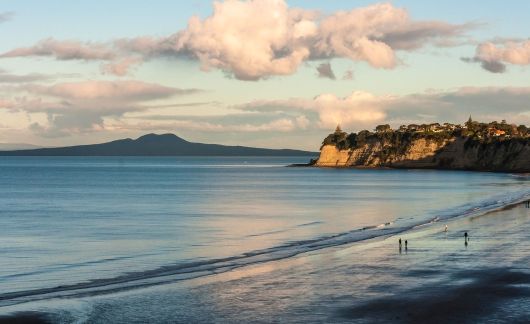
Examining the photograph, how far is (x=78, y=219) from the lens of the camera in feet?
226

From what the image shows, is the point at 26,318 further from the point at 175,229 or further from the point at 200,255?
the point at 175,229

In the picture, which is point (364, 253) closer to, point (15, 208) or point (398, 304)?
point (398, 304)

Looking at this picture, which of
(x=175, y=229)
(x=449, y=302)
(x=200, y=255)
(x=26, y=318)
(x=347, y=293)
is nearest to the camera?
(x=26, y=318)

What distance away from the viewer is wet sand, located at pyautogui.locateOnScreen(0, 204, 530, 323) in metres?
25.0

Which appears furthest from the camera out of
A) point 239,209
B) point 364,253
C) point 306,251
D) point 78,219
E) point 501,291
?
point 239,209

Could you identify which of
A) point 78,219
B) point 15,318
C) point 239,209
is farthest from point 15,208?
point 15,318

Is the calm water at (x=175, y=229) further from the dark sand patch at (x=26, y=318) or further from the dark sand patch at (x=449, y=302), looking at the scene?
the dark sand patch at (x=449, y=302)

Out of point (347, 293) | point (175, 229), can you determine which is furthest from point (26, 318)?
point (175, 229)

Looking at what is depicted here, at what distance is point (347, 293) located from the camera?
94.8 feet

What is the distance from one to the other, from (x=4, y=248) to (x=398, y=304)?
2874 cm

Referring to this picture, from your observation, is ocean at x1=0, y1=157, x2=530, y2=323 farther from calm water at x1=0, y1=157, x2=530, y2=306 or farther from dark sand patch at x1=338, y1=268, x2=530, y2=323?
dark sand patch at x1=338, y1=268, x2=530, y2=323

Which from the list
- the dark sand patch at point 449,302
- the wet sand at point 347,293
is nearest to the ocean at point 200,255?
the wet sand at point 347,293

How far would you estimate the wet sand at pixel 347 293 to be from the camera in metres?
25.0

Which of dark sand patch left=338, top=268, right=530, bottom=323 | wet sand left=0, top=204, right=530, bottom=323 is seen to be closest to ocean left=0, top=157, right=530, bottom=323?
wet sand left=0, top=204, right=530, bottom=323
